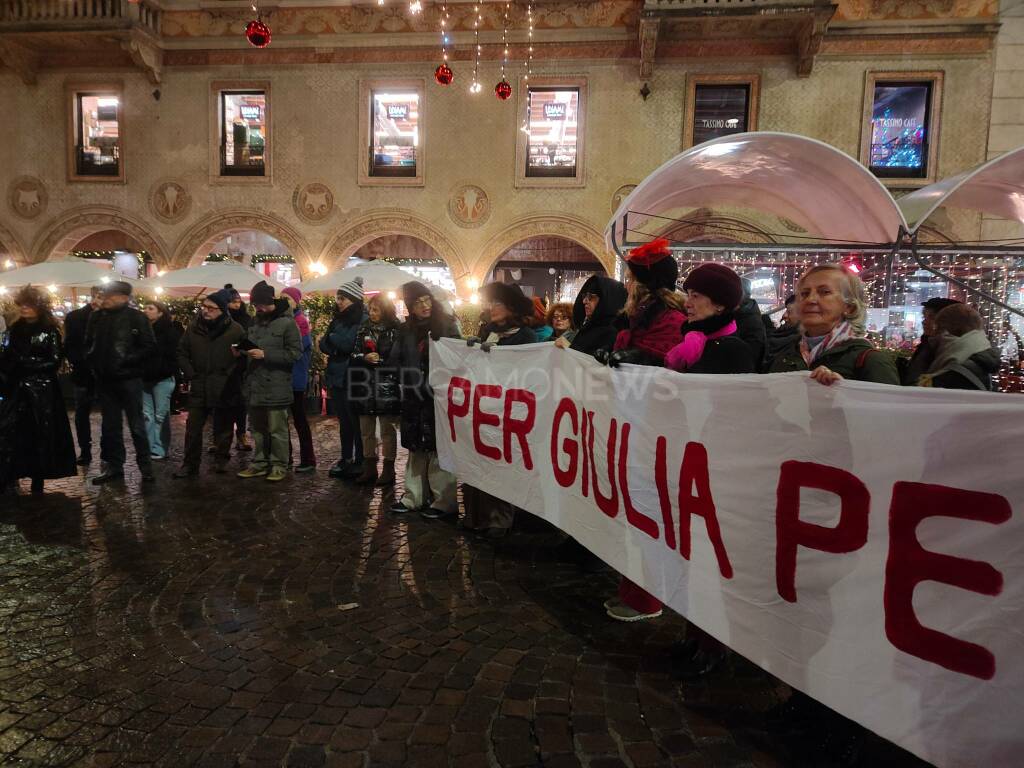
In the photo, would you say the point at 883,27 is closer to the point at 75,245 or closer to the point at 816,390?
the point at 816,390

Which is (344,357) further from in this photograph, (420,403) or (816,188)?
(816,188)

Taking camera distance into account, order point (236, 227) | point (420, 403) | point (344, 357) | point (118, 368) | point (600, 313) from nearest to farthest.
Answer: point (600, 313)
point (420, 403)
point (118, 368)
point (344, 357)
point (236, 227)

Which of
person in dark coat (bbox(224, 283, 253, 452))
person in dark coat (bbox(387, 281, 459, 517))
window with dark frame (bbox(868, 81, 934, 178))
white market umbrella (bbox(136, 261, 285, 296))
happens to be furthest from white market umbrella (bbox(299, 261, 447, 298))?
window with dark frame (bbox(868, 81, 934, 178))

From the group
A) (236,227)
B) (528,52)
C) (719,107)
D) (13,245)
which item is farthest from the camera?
(13,245)

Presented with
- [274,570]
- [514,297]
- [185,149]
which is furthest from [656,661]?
[185,149]

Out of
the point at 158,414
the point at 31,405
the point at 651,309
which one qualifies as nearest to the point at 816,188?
the point at 651,309

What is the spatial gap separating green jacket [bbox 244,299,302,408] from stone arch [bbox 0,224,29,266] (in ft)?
45.1

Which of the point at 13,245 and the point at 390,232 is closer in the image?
the point at 390,232

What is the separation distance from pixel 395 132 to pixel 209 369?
10287 mm

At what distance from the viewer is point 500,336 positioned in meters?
5.03

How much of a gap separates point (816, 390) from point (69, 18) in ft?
61.4

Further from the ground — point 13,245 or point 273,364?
point 13,245

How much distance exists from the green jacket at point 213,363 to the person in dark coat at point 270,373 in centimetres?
22

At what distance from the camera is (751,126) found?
13891mm
